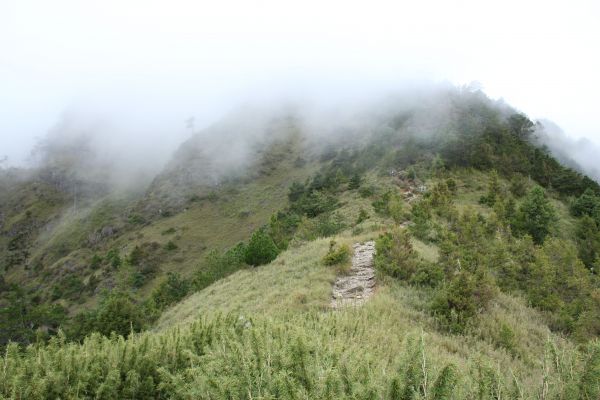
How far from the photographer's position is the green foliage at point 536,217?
2540 centimetres

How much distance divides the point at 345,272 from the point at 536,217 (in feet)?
56.7

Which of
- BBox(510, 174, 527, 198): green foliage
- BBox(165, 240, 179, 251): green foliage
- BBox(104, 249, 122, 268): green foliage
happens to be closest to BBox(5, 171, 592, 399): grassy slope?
BBox(510, 174, 527, 198): green foliage

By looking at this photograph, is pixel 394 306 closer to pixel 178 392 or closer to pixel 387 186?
pixel 178 392

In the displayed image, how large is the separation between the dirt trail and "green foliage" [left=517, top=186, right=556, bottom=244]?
551 inches

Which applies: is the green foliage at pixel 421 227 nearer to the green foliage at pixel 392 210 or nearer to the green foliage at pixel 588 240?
the green foliage at pixel 392 210

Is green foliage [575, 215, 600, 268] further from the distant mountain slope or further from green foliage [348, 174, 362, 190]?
green foliage [348, 174, 362, 190]

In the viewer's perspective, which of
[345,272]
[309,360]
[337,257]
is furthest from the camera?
[337,257]

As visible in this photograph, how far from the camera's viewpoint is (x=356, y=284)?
13.6 meters

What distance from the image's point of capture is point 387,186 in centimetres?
3900

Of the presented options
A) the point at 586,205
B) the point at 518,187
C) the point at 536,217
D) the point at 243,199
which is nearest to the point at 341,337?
the point at 536,217

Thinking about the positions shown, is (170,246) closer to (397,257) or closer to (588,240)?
(588,240)

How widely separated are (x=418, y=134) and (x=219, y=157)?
59123mm

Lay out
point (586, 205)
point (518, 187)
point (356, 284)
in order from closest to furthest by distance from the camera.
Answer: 1. point (356, 284)
2. point (586, 205)
3. point (518, 187)

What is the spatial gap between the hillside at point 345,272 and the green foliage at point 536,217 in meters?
0.12
